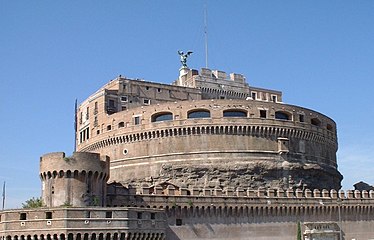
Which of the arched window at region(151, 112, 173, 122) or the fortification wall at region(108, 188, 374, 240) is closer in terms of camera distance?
the fortification wall at region(108, 188, 374, 240)

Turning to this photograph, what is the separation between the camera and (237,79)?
86000 mm

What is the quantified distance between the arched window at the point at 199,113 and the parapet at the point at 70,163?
73.7 ft

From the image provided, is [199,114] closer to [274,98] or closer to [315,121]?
[315,121]

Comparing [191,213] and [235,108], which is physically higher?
[235,108]

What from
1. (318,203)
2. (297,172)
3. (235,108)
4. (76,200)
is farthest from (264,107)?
(76,200)

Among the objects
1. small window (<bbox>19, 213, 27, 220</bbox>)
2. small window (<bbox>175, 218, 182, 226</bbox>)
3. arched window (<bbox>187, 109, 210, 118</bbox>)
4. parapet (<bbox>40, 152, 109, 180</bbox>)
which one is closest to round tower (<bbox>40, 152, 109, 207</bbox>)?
parapet (<bbox>40, 152, 109, 180</bbox>)

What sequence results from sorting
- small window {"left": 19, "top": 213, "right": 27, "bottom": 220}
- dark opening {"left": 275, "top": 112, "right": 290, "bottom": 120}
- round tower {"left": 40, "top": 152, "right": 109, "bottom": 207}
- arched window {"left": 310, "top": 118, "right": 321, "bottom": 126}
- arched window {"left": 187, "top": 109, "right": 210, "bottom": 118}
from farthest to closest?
arched window {"left": 310, "top": 118, "right": 321, "bottom": 126}, dark opening {"left": 275, "top": 112, "right": 290, "bottom": 120}, arched window {"left": 187, "top": 109, "right": 210, "bottom": 118}, round tower {"left": 40, "top": 152, "right": 109, "bottom": 207}, small window {"left": 19, "top": 213, "right": 27, "bottom": 220}

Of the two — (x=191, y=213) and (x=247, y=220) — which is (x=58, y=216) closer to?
(x=191, y=213)

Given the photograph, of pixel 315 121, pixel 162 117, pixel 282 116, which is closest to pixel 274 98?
pixel 315 121

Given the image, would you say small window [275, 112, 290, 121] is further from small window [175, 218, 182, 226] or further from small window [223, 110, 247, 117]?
small window [175, 218, 182, 226]

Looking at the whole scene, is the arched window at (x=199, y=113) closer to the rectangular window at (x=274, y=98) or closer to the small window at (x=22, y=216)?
the rectangular window at (x=274, y=98)

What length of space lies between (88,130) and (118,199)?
30.1 meters

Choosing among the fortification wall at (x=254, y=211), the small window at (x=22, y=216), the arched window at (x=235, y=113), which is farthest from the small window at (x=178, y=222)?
the arched window at (x=235, y=113)

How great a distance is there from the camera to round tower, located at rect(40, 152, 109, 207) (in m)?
45.7
